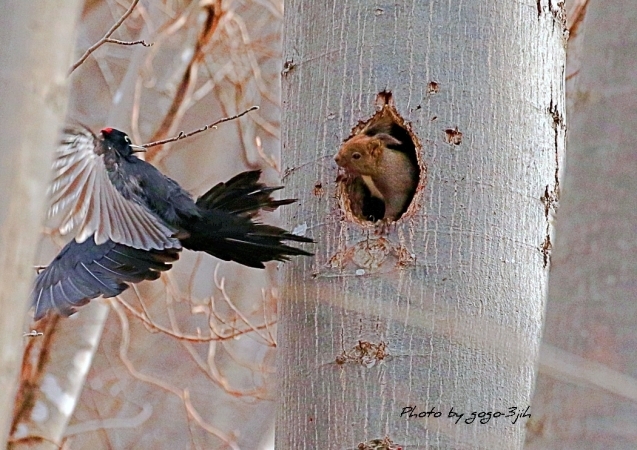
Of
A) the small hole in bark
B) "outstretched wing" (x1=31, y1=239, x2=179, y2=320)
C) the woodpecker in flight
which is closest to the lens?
the small hole in bark

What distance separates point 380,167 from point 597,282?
39.6 inches

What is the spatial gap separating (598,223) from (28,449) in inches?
116

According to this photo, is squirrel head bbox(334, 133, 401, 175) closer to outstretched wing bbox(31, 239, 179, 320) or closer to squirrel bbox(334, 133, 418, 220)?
squirrel bbox(334, 133, 418, 220)

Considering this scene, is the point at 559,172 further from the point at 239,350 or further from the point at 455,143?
the point at 239,350

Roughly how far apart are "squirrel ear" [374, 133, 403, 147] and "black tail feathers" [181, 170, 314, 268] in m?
0.26

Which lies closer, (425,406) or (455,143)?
(425,406)

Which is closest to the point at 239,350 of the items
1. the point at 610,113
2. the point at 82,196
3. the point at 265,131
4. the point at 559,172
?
the point at 265,131

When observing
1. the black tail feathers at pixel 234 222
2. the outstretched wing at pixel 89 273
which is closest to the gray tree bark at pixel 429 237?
the black tail feathers at pixel 234 222

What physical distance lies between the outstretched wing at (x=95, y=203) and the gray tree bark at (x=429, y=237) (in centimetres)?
47

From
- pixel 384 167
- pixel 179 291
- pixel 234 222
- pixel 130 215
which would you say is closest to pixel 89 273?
pixel 130 215

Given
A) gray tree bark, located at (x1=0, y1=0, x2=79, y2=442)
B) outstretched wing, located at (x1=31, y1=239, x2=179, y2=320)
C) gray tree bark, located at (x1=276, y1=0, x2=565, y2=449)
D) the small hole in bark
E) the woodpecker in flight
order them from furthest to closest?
outstretched wing, located at (x1=31, y1=239, x2=179, y2=320), the woodpecker in flight, the small hole in bark, gray tree bark, located at (x1=276, y1=0, x2=565, y2=449), gray tree bark, located at (x1=0, y1=0, x2=79, y2=442)

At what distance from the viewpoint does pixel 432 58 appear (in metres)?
1.87

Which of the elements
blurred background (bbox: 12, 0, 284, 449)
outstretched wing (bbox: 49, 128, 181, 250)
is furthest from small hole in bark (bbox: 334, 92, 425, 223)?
blurred background (bbox: 12, 0, 284, 449)

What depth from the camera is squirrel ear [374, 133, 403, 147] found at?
190 cm
